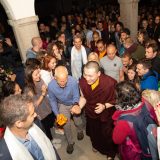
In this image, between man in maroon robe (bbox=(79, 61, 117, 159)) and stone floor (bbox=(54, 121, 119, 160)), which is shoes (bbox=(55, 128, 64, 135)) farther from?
man in maroon robe (bbox=(79, 61, 117, 159))

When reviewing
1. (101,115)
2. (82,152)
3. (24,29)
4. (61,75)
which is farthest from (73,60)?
(82,152)

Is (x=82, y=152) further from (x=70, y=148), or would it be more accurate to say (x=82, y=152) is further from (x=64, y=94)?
(x=64, y=94)

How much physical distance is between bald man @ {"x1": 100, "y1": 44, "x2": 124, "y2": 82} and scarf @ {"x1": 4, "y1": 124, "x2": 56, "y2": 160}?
2547 mm

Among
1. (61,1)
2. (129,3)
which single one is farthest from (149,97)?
(61,1)

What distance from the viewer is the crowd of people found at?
87.5 inches

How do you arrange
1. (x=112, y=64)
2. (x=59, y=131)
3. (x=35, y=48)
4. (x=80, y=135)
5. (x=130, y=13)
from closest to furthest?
(x=80, y=135)
(x=112, y=64)
(x=59, y=131)
(x=35, y=48)
(x=130, y=13)

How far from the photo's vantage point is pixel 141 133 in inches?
97.3

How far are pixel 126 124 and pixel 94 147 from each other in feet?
5.68

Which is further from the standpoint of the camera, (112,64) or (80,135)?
(112,64)

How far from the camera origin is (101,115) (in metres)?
3.52

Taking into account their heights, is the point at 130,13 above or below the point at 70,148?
above

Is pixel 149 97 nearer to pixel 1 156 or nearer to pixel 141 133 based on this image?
pixel 141 133

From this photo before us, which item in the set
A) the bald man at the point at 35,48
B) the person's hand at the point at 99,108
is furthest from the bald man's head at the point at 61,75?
the bald man at the point at 35,48

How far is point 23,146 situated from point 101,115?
1654 millimetres
